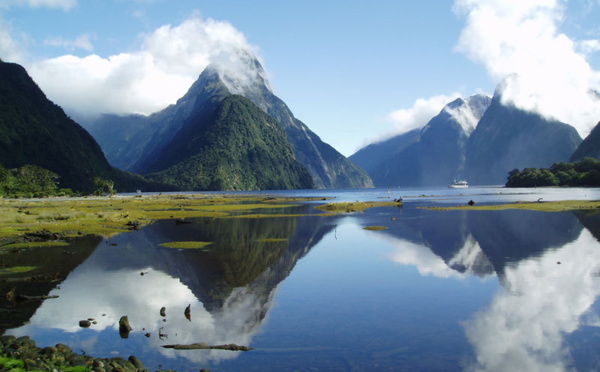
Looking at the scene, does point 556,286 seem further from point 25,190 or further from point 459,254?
point 25,190

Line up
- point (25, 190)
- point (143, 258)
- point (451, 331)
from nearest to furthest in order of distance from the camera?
point (451, 331)
point (143, 258)
point (25, 190)

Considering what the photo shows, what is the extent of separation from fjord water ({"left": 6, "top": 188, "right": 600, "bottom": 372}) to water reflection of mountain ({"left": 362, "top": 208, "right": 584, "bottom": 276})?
A: 0.51 meters

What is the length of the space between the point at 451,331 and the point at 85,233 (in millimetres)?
52949

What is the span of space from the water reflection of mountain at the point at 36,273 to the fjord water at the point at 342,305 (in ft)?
2.71

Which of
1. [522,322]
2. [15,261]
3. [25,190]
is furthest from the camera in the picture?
[25,190]

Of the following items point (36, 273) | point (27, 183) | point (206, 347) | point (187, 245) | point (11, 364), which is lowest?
point (206, 347)

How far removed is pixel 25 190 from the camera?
172 metres

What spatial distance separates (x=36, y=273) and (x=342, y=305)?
80.8 ft

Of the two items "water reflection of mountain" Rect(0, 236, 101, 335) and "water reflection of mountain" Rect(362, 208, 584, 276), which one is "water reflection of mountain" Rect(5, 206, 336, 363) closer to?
"water reflection of mountain" Rect(0, 236, 101, 335)

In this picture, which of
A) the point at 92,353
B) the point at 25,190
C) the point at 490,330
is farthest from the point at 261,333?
the point at 25,190

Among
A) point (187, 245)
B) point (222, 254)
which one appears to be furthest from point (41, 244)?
point (222, 254)

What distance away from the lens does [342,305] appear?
25.2m

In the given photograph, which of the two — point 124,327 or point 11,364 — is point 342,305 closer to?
point 124,327

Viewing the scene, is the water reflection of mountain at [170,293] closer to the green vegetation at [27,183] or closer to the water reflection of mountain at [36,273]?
the water reflection of mountain at [36,273]
